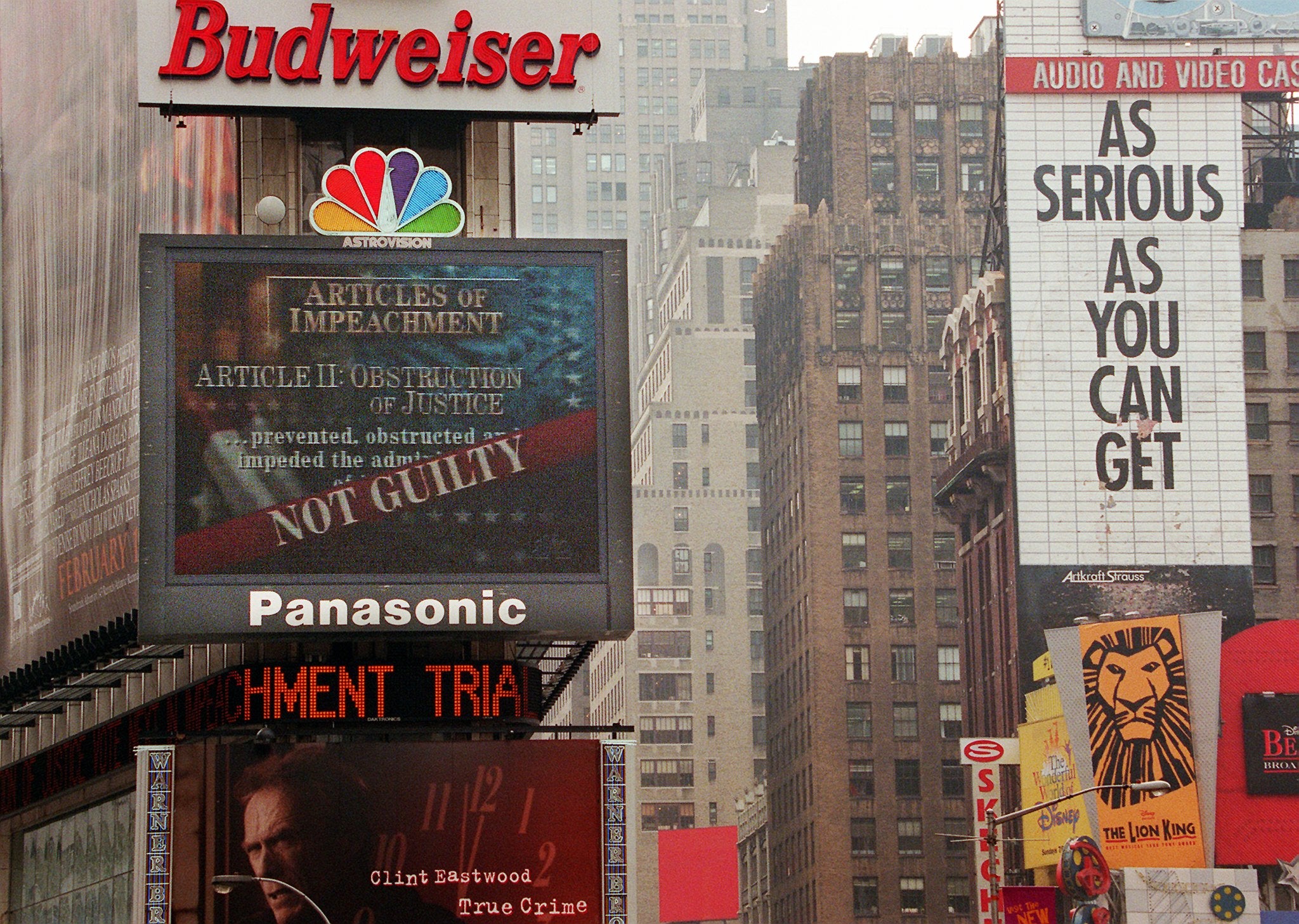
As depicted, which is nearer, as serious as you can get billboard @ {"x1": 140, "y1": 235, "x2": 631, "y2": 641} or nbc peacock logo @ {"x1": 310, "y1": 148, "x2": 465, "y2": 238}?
as serious as you can get billboard @ {"x1": 140, "y1": 235, "x2": 631, "y2": 641}

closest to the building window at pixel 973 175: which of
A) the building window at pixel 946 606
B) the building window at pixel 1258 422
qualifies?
the building window at pixel 946 606

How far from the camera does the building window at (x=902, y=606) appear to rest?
152 m

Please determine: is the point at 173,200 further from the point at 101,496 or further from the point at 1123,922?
the point at 1123,922

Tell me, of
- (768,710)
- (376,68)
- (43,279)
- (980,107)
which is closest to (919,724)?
(768,710)

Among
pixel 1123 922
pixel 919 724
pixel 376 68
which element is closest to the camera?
pixel 376 68

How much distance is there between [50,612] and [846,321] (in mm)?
98957

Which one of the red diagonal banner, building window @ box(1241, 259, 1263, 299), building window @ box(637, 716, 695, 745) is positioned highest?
building window @ box(1241, 259, 1263, 299)

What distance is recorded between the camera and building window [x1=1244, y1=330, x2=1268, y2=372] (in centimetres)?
11481

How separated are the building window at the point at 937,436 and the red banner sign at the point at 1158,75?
4712 cm

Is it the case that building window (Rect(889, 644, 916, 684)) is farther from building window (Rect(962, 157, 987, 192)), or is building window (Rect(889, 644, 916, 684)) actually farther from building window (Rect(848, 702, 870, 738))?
building window (Rect(962, 157, 987, 192))

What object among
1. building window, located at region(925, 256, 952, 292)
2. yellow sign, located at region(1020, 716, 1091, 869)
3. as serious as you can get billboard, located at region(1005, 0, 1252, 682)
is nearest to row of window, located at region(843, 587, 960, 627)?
building window, located at region(925, 256, 952, 292)

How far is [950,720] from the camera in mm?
149125

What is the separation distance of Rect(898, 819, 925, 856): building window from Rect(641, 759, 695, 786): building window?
49993 millimetres

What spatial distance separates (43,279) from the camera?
66875mm
